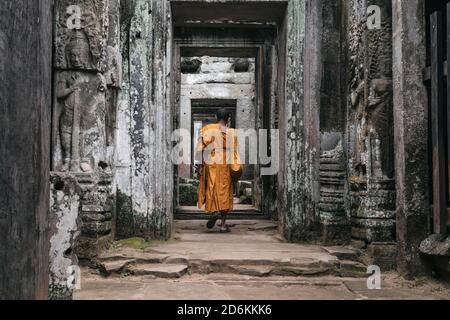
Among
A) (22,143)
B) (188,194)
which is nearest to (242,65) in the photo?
(188,194)

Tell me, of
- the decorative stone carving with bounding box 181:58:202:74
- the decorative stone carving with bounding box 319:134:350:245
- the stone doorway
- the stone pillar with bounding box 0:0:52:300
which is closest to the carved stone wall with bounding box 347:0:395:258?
the decorative stone carving with bounding box 319:134:350:245

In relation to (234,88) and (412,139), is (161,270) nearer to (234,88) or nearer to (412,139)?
(412,139)

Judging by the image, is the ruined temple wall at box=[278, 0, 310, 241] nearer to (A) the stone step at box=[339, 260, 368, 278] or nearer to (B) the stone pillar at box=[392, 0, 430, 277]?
(A) the stone step at box=[339, 260, 368, 278]

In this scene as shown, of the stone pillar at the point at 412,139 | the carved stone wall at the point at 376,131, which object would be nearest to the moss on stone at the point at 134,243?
the carved stone wall at the point at 376,131

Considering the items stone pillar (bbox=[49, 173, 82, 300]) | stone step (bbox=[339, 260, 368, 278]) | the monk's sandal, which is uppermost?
stone pillar (bbox=[49, 173, 82, 300])

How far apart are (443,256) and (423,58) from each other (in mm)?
1719

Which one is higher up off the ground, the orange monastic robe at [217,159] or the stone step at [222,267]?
the orange monastic robe at [217,159]

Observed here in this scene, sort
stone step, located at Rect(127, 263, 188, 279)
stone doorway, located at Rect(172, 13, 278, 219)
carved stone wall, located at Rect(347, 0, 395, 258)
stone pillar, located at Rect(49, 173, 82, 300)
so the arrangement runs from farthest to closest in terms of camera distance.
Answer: stone doorway, located at Rect(172, 13, 278, 219) → carved stone wall, located at Rect(347, 0, 395, 258) → stone step, located at Rect(127, 263, 188, 279) → stone pillar, located at Rect(49, 173, 82, 300)

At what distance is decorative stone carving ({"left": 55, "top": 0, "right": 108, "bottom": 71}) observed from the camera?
5.02 m

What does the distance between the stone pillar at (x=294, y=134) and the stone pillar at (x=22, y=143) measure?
4.32 m

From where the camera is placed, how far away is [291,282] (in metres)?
4.44

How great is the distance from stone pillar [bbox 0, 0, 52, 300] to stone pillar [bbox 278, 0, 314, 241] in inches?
170

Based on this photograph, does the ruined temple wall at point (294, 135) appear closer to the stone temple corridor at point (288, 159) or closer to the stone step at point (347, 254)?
the stone temple corridor at point (288, 159)

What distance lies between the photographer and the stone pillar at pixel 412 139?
4.33m
